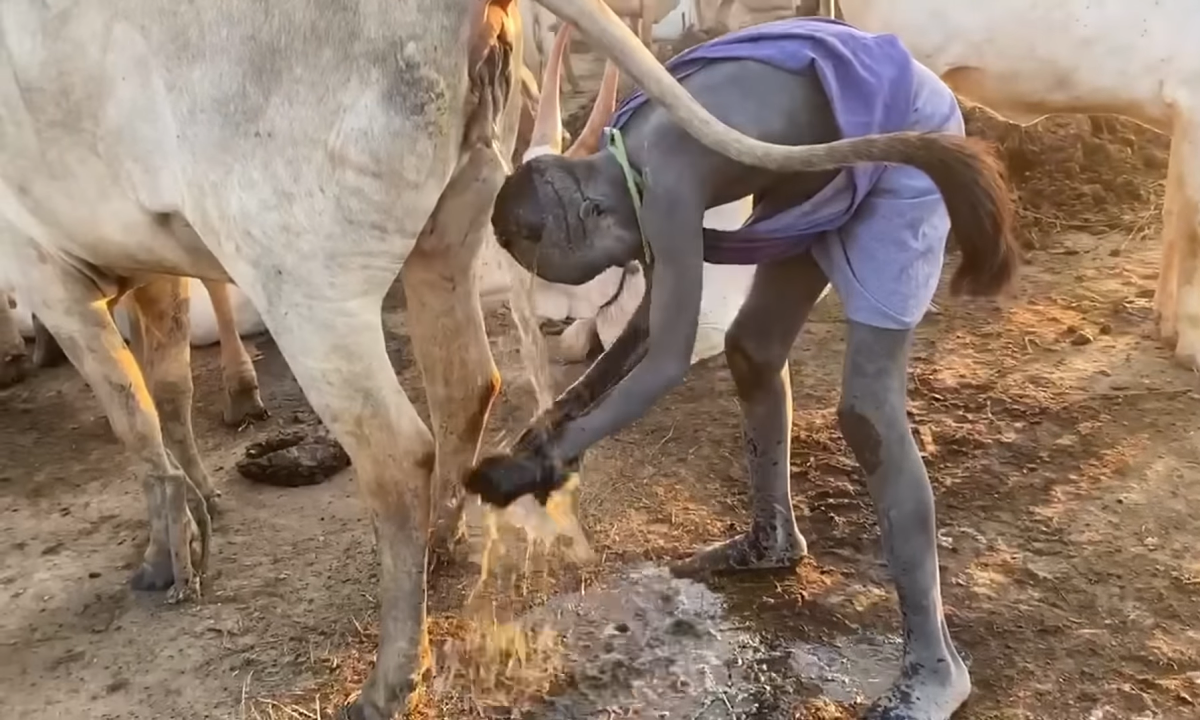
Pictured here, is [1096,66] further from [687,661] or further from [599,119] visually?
[687,661]

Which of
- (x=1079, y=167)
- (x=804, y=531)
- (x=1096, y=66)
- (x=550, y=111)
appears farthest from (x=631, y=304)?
(x=1079, y=167)

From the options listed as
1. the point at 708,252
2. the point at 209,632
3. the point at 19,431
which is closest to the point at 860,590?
the point at 708,252

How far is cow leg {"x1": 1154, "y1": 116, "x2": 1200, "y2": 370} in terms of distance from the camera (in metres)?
3.71

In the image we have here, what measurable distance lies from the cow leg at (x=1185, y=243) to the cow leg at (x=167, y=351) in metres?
3.08

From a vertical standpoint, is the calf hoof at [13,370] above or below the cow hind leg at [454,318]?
below

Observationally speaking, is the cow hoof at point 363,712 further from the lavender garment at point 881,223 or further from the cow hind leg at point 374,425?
the lavender garment at point 881,223

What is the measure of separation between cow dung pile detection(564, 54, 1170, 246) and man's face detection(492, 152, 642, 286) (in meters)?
3.22

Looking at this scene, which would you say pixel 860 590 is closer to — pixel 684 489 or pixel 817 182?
pixel 684 489

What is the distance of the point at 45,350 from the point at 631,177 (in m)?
3.28

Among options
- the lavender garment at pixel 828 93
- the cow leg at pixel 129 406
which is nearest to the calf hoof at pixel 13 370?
the cow leg at pixel 129 406

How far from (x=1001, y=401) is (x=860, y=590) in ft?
3.89

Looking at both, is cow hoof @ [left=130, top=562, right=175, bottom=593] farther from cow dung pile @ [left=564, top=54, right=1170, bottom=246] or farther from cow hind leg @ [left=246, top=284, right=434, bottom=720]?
cow dung pile @ [left=564, top=54, right=1170, bottom=246]

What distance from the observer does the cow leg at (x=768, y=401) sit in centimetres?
249

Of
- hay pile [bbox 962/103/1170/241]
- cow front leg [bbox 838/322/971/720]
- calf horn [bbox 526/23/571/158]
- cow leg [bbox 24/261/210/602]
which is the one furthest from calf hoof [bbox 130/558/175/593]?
hay pile [bbox 962/103/1170/241]
